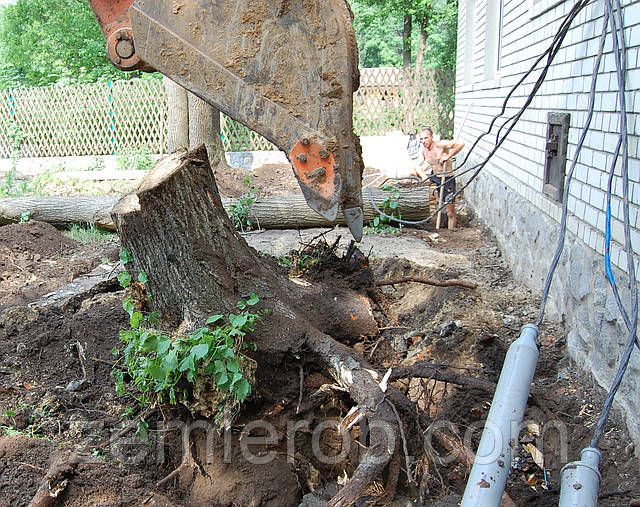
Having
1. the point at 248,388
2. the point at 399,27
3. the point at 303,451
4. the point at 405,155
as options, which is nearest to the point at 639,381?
the point at 303,451

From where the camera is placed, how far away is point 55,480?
95.6 inches

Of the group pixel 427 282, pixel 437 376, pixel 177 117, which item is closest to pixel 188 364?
pixel 437 376

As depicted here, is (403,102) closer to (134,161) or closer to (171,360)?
(134,161)

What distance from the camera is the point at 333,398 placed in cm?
290

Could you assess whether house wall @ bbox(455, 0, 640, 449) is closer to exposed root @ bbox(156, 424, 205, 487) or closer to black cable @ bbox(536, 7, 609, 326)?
black cable @ bbox(536, 7, 609, 326)

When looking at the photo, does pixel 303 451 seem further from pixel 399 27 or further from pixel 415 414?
pixel 399 27

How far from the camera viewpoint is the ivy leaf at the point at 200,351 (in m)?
2.61

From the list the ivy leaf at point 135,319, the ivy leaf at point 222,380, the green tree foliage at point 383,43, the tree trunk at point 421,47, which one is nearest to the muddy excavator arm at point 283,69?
the ivy leaf at point 222,380

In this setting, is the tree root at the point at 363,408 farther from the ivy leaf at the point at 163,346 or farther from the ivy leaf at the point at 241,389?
the ivy leaf at the point at 163,346

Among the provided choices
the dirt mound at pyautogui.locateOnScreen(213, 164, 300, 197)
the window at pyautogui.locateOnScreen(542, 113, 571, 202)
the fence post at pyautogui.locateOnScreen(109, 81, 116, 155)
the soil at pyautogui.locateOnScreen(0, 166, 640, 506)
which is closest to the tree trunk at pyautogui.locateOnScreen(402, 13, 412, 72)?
the dirt mound at pyautogui.locateOnScreen(213, 164, 300, 197)

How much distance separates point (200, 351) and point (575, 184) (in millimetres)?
2874

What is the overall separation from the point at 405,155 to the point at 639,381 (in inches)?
453

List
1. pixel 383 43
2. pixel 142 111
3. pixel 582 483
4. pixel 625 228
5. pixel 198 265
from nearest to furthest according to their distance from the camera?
pixel 582 483
pixel 625 228
pixel 198 265
pixel 142 111
pixel 383 43

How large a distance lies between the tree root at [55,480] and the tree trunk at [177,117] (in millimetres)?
8733
